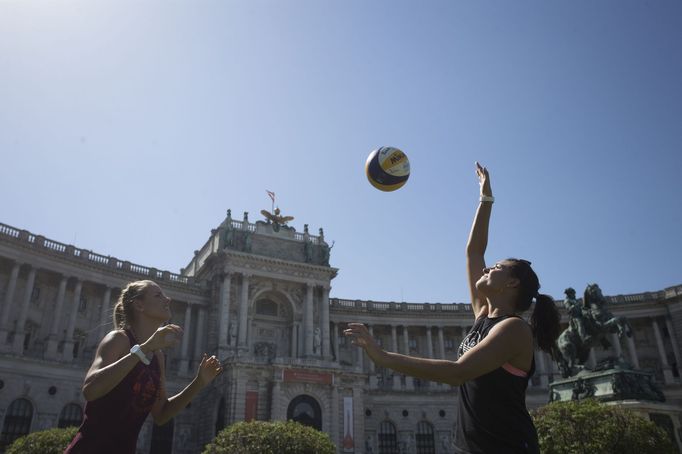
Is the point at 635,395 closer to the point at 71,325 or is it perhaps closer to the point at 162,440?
the point at 162,440

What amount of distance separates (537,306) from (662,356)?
6690 centimetres

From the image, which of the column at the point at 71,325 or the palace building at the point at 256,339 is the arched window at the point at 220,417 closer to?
the palace building at the point at 256,339

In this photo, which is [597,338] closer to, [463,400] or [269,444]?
[269,444]

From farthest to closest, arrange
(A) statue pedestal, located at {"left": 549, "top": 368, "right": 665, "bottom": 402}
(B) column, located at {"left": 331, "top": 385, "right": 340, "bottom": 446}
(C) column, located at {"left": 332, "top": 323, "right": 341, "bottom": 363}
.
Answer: (C) column, located at {"left": 332, "top": 323, "right": 341, "bottom": 363}
(B) column, located at {"left": 331, "top": 385, "right": 340, "bottom": 446}
(A) statue pedestal, located at {"left": 549, "top": 368, "right": 665, "bottom": 402}

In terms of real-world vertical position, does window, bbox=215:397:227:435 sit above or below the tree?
above

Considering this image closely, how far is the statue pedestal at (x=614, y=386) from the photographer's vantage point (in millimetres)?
20391

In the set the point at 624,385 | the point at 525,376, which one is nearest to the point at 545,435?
the point at 624,385

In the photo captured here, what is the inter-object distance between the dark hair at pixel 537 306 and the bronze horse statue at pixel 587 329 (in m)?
19.7

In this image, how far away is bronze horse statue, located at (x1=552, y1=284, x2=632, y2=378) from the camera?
2355 cm

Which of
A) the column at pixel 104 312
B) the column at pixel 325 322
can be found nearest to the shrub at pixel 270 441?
the column at pixel 325 322

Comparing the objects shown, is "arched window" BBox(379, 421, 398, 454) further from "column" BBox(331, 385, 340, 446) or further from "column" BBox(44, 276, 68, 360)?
"column" BBox(44, 276, 68, 360)

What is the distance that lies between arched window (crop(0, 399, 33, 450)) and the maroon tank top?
4522cm

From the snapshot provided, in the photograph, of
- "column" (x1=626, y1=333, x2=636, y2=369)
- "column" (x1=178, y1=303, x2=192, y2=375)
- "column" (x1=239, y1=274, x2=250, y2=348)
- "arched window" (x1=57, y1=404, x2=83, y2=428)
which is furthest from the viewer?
"column" (x1=626, y1=333, x2=636, y2=369)

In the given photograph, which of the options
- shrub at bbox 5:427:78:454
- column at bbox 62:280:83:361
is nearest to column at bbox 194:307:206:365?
column at bbox 62:280:83:361
